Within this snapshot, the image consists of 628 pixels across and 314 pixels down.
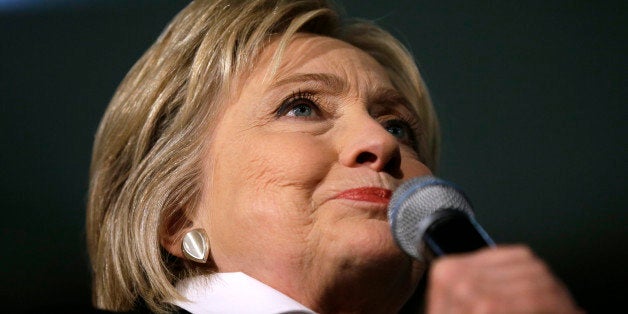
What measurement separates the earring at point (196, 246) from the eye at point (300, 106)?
0.90 ft

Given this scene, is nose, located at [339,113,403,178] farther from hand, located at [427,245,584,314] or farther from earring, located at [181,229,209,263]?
hand, located at [427,245,584,314]

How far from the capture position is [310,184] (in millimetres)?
1370

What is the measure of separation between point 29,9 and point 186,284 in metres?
0.89

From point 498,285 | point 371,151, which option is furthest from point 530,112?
point 498,285

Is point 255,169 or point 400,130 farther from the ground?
point 255,169

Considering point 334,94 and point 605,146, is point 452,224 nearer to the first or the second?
Result: point 334,94

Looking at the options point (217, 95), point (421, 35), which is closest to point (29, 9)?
point (217, 95)

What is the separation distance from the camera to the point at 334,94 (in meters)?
1.54

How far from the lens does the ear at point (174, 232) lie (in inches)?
61.1

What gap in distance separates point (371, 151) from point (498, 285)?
0.62m

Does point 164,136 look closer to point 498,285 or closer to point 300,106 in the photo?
point 300,106

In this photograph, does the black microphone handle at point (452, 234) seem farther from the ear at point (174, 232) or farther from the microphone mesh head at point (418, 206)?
the ear at point (174, 232)

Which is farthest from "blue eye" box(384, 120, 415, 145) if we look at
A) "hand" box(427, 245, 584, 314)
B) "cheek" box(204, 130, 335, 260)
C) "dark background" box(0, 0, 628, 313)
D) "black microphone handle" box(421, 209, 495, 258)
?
"hand" box(427, 245, 584, 314)

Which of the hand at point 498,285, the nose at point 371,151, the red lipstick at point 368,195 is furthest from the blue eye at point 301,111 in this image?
the hand at point 498,285
